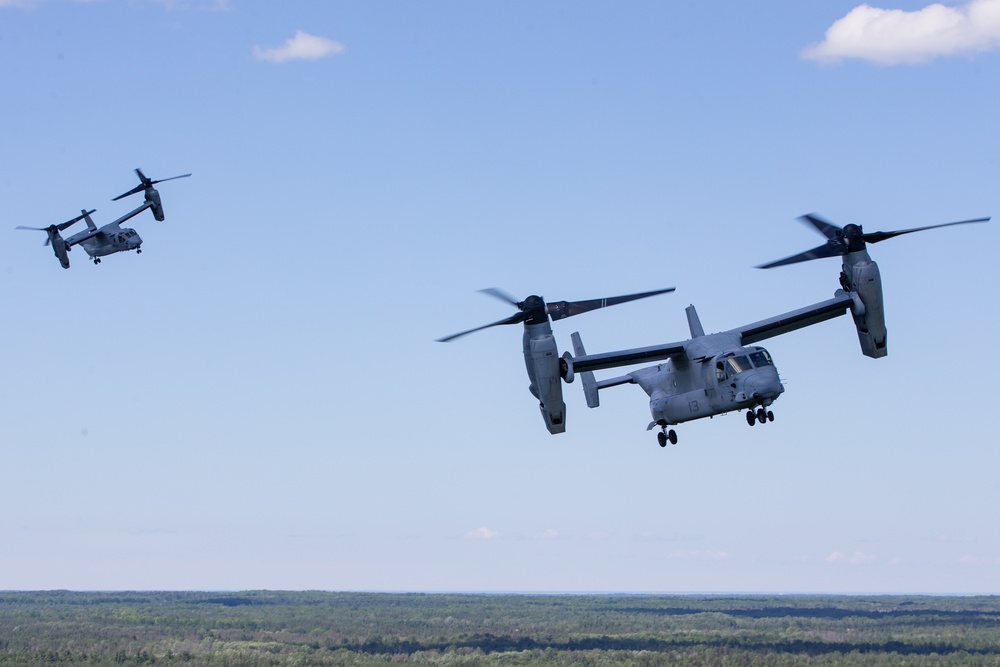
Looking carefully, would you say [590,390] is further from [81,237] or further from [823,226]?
[81,237]

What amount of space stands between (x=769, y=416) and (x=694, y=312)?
12059 millimetres

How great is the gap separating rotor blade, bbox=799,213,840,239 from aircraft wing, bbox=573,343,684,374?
8196mm

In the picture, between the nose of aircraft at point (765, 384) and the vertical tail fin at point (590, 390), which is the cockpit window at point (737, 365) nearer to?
the nose of aircraft at point (765, 384)

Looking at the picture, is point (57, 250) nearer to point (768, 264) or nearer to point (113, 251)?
point (113, 251)

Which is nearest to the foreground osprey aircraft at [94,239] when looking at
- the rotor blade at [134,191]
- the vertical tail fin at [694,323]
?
the rotor blade at [134,191]

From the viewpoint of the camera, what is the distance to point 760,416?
55938mm

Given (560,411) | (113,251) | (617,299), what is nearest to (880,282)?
(617,299)

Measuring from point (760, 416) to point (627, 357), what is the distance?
708cm

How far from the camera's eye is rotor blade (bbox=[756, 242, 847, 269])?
5709 centimetres

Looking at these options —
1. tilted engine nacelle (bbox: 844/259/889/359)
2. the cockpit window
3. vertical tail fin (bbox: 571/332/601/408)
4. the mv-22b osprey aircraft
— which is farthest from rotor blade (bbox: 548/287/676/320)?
vertical tail fin (bbox: 571/332/601/408)

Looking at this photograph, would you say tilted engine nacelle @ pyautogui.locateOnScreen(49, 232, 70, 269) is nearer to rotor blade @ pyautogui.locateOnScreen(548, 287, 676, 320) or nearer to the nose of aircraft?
rotor blade @ pyautogui.locateOnScreen(548, 287, 676, 320)

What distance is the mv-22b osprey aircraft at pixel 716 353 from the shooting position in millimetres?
55781

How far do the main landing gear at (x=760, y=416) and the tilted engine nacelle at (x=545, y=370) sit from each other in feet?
26.8

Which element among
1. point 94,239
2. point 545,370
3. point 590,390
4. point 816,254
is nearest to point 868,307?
point 816,254
